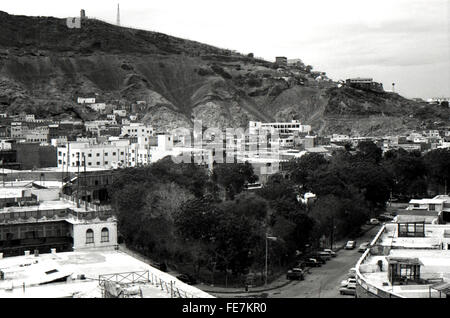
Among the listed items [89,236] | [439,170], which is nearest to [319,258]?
[89,236]

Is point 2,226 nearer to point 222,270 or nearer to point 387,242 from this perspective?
point 222,270

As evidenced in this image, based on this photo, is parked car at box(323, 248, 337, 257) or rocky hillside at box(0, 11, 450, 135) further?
rocky hillside at box(0, 11, 450, 135)

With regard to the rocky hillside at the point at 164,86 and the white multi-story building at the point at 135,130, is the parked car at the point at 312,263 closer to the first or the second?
the white multi-story building at the point at 135,130

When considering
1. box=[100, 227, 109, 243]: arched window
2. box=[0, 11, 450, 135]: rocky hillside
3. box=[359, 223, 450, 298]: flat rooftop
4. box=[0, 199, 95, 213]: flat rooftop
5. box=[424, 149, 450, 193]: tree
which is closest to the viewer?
box=[359, 223, 450, 298]: flat rooftop

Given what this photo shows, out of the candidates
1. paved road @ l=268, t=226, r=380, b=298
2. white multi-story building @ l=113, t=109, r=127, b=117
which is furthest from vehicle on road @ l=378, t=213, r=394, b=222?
white multi-story building @ l=113, t=109, r=127, b=117

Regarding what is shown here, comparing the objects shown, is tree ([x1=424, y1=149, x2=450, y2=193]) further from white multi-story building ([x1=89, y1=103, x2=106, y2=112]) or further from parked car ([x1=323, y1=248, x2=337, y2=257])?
white multi-story building ([x1=89, y1=103, x2=106, y2=112])

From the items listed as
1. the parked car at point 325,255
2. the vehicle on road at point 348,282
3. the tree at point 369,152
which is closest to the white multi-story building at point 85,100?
the tree at point 369,152

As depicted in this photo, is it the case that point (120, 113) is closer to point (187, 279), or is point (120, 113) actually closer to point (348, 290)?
point (187, 279)
